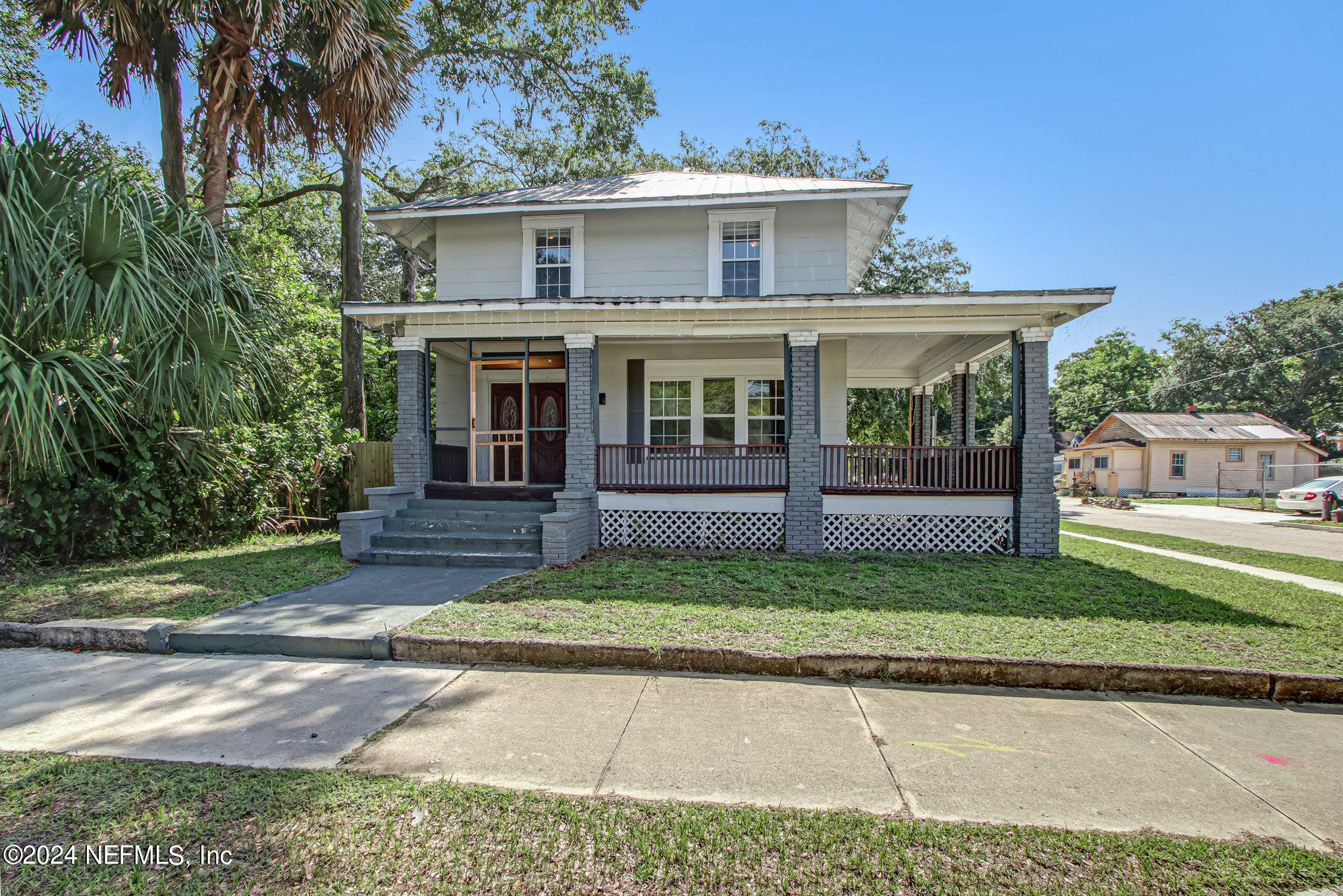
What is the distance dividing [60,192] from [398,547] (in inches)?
213

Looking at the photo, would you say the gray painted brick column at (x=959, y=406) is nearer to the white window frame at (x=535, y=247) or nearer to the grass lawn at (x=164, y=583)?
the white window frame at (x=535, y=247)

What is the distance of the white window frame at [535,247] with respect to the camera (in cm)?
1199

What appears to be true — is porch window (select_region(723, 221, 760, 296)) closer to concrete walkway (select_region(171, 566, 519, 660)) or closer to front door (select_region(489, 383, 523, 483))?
front door (select_region(489, 383, 523, 483))

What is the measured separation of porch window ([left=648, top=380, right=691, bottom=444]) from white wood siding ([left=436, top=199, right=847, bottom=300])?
1945 mm

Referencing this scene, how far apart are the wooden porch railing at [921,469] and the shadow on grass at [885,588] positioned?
1.26 m

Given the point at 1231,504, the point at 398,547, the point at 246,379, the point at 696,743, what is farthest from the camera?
the point at 1231,504

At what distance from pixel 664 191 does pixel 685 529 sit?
6778mm

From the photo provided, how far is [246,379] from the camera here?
8273 millimetres

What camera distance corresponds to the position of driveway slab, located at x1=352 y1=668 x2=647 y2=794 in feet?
10.6

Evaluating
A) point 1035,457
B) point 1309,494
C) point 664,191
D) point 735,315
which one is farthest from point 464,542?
point 1309,494

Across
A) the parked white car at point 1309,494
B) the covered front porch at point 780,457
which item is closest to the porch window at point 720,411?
the covered front porch at point 780,457

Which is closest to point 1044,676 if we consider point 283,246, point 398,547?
point 398,547

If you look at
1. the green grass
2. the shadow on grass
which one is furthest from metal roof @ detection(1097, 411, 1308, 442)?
the shadow on grass

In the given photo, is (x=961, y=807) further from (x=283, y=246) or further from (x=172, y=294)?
(x=283, y=246)
